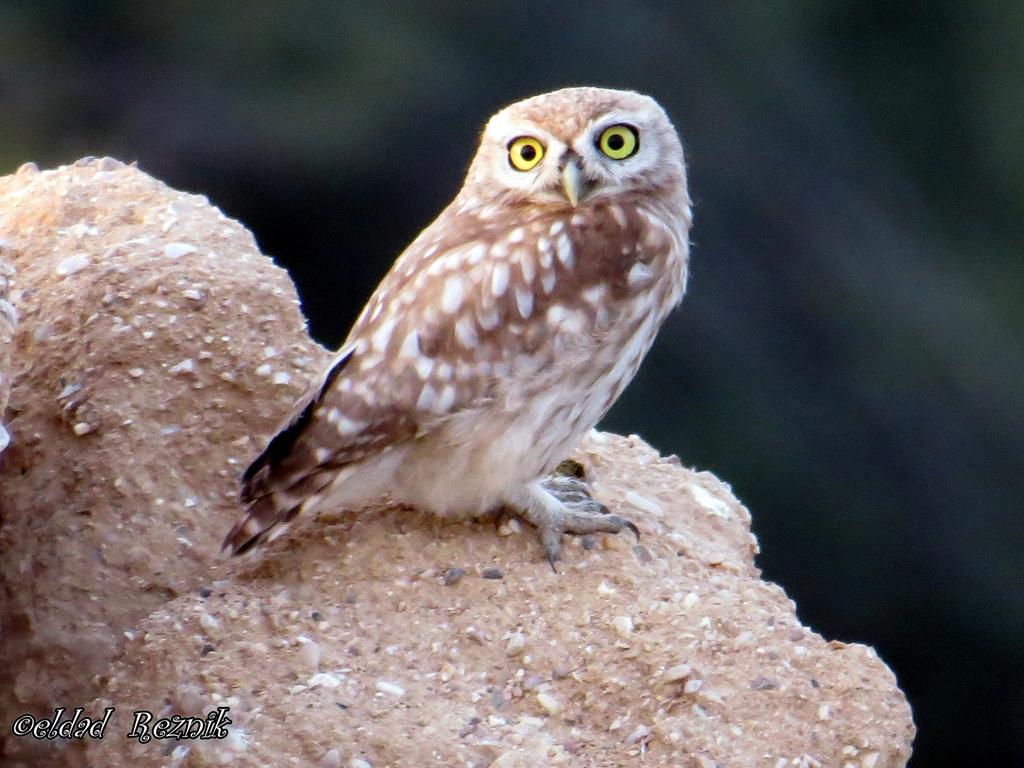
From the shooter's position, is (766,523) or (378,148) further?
(766,523)

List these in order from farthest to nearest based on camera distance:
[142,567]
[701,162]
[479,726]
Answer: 1. [701,162]
2. [142,567]
3. [479,726]

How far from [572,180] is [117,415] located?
0.90 meters

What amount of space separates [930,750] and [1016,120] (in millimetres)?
1758

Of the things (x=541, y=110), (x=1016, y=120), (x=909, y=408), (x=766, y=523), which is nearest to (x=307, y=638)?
(x=541, y=110)

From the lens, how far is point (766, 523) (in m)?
3.86

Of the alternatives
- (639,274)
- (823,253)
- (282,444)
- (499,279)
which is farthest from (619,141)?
(823,253)

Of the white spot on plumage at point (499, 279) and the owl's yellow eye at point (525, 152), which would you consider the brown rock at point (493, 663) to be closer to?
the white spot on plumage at point (499, 279)

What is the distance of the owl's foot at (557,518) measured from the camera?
8.33ft

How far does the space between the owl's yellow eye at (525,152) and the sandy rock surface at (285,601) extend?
20.4 inches

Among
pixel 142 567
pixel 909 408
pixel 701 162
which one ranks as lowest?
pixel 142 567

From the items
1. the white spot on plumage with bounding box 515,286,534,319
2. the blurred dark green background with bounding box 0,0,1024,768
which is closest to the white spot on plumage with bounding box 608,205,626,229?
the white spot on plumage with bounding box 515,286,534,319

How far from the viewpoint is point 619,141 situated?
2623 millimetres

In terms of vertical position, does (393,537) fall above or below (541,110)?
below

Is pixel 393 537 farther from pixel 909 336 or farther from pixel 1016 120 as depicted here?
pixel 1016 120
